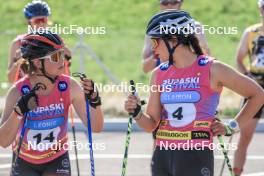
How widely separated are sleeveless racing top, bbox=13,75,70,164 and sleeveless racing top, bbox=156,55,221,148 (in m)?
0.94

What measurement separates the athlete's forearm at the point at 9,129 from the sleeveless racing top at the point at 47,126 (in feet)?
0.59

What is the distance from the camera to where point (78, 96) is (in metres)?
7.45

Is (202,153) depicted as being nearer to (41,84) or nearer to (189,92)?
(189,92)

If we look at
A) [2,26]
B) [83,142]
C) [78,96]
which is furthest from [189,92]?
[2,26]

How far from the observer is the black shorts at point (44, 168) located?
288 inches

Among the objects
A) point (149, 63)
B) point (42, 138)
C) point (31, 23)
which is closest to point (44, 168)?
point (42, 138)

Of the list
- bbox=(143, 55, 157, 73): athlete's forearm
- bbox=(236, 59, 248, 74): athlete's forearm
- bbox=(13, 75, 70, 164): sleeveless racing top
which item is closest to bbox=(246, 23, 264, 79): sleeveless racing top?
bbox=(236, 59, 248, 74): athlete's forearm

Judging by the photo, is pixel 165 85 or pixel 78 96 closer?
pixel 165 85

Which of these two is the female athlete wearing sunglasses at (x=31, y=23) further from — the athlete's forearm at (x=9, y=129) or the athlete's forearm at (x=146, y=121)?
the athlete's forearm at (x=146, y=121)

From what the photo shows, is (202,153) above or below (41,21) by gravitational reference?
below

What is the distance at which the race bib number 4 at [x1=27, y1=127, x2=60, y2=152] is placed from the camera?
7.38 metres

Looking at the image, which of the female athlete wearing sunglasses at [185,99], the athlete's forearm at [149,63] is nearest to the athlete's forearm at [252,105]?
the female athlete wearing sunglasses at [185,99]

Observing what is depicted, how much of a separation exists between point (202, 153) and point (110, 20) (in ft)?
77.0

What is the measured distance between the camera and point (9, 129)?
7.18 meters
